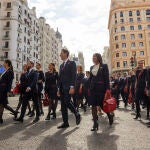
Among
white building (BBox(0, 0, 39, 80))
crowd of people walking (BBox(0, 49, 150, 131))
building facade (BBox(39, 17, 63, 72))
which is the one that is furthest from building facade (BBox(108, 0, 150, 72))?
crowd of people walking (BBox(0, 49, 150, 131))

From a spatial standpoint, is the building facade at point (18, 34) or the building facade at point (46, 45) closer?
the building facade at point (18, 34)

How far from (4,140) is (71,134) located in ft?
4.53

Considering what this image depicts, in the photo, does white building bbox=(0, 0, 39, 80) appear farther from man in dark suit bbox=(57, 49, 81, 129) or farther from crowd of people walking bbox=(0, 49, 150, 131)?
man in dark suit bbox=(57, 49, 81, 129)

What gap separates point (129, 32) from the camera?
66.4 meters

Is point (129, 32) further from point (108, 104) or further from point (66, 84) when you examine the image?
point (108, 104)

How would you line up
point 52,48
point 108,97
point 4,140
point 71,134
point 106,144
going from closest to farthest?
point 106,144 < point 4,140 < point 71,134 < point 108,97 < point 52,48

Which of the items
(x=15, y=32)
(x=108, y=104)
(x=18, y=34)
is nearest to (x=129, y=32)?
(x=18, y=34)

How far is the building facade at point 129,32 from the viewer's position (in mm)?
64000

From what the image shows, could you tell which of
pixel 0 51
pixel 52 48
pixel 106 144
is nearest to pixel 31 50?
pixel 0 51

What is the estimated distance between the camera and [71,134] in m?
4.83

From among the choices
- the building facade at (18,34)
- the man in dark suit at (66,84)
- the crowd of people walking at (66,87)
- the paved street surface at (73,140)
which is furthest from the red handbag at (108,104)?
the building facade at (18,34)

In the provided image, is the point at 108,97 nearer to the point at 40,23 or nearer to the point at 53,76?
the point at 53,76

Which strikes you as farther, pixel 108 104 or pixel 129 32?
pixel 129 32

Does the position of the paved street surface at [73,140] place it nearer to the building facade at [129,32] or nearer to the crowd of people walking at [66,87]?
the crowd of people walking at [66,87]
